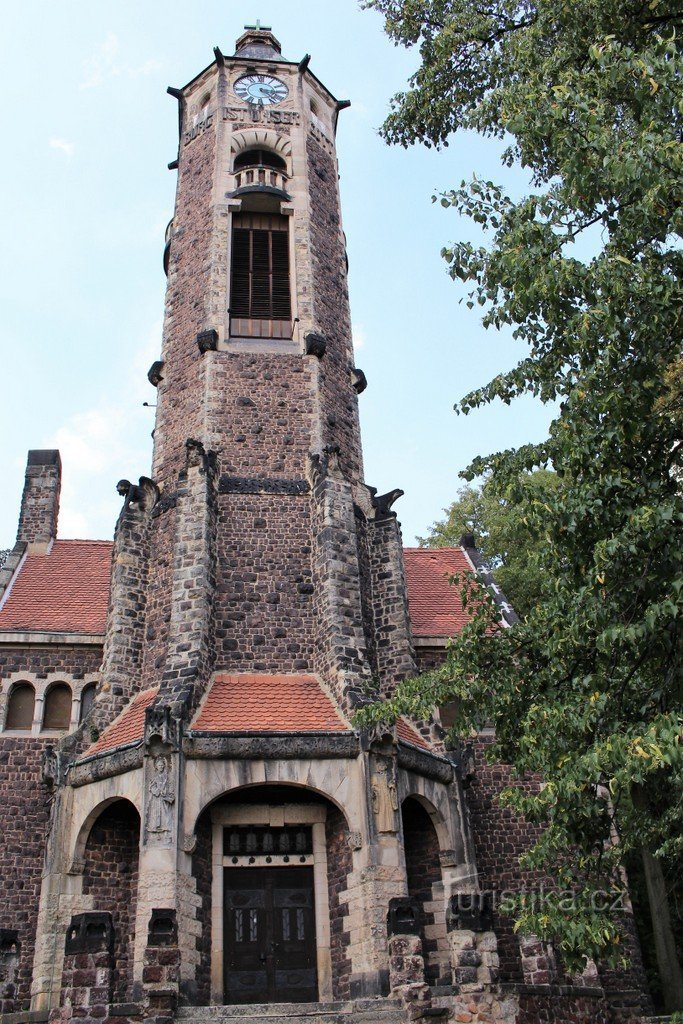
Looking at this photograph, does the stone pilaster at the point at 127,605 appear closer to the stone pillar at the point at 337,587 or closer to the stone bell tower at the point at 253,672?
the stone bell tower at the point at 253,672

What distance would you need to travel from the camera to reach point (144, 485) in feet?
58.6

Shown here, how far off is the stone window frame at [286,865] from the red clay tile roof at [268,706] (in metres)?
1.25

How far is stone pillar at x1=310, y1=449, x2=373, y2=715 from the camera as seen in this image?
49.7ft

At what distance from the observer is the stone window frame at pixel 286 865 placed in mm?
13242

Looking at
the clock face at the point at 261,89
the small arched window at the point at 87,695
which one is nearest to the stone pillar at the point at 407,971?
the small arched window at the point at 87,695

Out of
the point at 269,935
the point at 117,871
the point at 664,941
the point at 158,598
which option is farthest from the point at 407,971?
the point at 664,941

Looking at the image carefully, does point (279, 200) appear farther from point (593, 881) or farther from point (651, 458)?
point (593, 881)

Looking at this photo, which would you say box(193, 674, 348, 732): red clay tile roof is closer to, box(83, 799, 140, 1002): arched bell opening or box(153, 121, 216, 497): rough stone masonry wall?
box(83, 799, 140, 1002): arched bell opening

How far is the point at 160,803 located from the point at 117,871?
225 cm

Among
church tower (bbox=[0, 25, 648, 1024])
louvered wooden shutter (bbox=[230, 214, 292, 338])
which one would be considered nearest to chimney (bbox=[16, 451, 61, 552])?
church tower (bbox=[0, 25, 648, 1024])

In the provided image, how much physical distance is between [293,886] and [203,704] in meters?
2.98

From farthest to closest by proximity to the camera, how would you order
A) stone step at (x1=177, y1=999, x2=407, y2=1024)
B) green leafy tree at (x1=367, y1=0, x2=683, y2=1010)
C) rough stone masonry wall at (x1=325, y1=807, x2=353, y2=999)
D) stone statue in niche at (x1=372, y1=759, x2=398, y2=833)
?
1. stone statue in niche at (x1=372, y1=759, x2=398, y2=833)
2. rough stone masonry wall at (x1=325, y1=807, x2=353, y2=999)
3. stone step at (x1=177, y1=999, x2=407, y2=1024)
4. green leafy tree at (x1=367, y1=0, x2=683, y2=1010)

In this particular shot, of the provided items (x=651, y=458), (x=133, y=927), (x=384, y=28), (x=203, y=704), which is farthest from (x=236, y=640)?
(x=384, y=28)

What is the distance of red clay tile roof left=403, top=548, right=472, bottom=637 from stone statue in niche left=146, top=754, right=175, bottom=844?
6856mm
